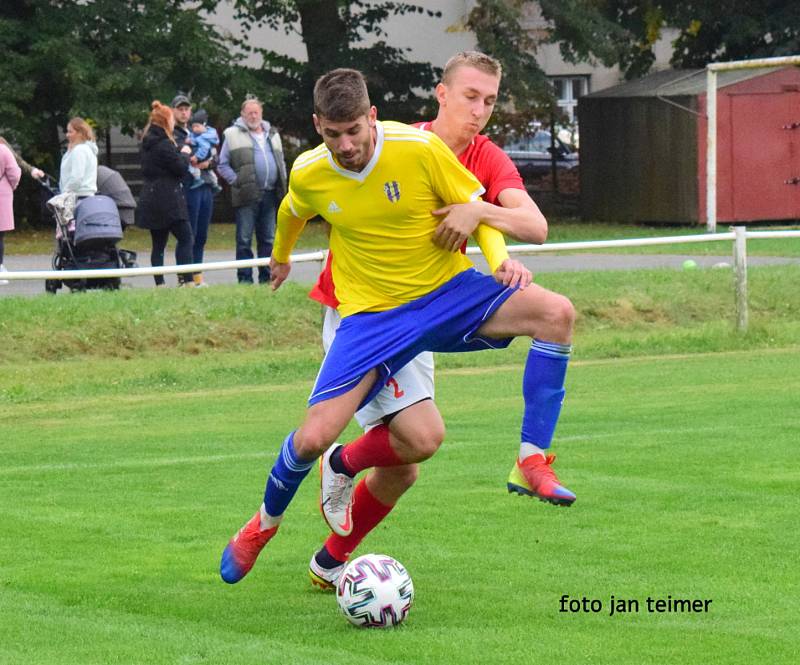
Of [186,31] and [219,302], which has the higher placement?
[186,31]

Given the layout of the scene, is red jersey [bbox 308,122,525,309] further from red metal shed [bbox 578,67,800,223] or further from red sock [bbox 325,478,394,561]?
red metal shed [bbox 578,67,800,223]

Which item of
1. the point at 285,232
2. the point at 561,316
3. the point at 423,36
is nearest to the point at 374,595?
the point at 561,316

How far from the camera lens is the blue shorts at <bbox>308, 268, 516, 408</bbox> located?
6.35 m

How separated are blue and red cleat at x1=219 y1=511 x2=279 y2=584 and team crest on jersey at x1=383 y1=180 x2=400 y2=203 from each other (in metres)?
1.43

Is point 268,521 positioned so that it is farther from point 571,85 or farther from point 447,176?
point 571,85

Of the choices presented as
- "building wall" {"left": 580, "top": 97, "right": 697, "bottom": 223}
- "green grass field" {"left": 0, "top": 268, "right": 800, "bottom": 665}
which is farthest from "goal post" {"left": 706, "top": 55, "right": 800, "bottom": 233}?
"green grass field" {"left": 0, "top": 268, "right": 800, "bottom": 665}

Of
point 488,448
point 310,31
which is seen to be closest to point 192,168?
point 488,448

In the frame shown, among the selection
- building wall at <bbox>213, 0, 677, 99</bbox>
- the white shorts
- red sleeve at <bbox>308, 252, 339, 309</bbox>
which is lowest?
the white shorts

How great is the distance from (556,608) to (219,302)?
10510mm

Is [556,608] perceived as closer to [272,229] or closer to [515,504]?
[515,504]

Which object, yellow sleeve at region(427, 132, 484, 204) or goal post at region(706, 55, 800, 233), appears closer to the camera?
yellow sleeve at region(427, 132, 484, 204)

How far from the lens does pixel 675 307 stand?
1781 cm

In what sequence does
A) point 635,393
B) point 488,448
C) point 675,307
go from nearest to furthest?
1. point 488,448
2. point 635,393
3. point 675,307

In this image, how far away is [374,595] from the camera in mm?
5953
